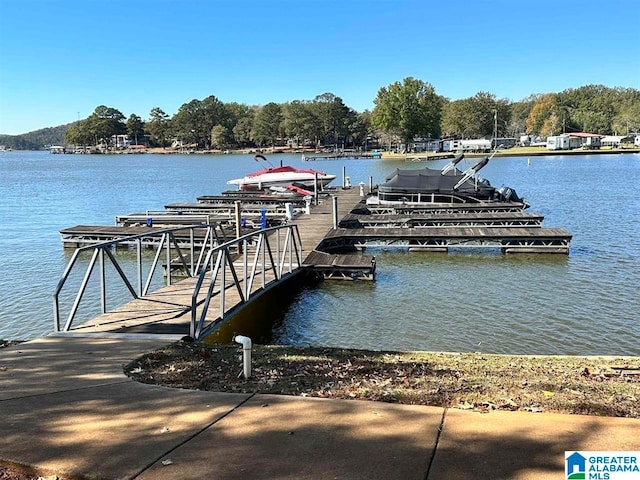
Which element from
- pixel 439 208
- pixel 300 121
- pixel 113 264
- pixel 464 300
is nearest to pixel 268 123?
pixel 300 121

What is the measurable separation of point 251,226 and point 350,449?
66.4 feet

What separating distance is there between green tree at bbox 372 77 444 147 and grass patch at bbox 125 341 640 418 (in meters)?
113

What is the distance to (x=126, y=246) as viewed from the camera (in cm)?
2266

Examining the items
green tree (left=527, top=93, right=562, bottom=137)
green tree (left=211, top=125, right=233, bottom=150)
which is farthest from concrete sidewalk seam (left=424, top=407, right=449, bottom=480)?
green tree (left=211, top=125, right=233, bottom=150)

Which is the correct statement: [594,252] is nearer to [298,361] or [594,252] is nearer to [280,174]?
Result: [298,361]

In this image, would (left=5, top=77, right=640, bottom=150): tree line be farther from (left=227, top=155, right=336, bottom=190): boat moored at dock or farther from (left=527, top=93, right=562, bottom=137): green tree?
(left=227, top=155, right=336, bottom=190): boat moored at dock

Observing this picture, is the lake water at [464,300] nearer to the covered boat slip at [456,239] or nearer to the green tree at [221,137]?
the covered boat slip at [456,239]

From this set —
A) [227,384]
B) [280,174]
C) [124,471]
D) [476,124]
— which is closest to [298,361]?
[227,384]

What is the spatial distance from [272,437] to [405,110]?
4603 inches

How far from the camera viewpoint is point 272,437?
Answer: 12.9ft

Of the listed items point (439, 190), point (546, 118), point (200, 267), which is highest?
point (546, 118)

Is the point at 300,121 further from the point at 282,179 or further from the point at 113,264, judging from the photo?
the point at 113,264

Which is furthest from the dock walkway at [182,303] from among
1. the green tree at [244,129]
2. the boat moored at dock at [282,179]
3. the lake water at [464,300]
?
the green tree at [244,129]

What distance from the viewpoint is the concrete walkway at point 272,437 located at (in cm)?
347
